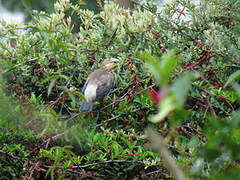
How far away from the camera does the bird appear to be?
1.84 meters

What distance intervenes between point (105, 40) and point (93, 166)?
72 cm

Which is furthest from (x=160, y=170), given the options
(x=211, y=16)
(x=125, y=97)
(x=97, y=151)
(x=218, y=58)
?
(x=211, y=16)

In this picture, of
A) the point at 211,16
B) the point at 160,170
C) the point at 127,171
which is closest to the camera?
the point at 160,170

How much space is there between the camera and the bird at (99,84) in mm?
1844

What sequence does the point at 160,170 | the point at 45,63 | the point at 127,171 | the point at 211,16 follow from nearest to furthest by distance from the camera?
the point at 160,170
the point at 127,171
the point at 45,63
the point at 211,16

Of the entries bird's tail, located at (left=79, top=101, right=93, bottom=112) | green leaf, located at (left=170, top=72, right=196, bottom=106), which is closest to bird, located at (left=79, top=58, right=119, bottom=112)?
bird's tail, located at (left=79, top=101, right=93, bottom=112)

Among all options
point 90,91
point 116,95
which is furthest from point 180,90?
point 90,91

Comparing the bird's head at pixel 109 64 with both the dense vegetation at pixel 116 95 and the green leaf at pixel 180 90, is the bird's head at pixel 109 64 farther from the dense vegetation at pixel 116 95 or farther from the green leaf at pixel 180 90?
the green leaf at pixel 180 90

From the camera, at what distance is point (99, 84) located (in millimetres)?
1996

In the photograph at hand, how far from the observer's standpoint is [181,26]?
5.71 ft

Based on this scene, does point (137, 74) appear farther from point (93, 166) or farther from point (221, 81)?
point (93, 166)

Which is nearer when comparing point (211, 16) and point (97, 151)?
point (97, 151)

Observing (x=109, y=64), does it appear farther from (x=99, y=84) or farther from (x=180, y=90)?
(x=180, y=90)

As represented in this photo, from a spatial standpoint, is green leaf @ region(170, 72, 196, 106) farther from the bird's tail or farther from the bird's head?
the bird's head
